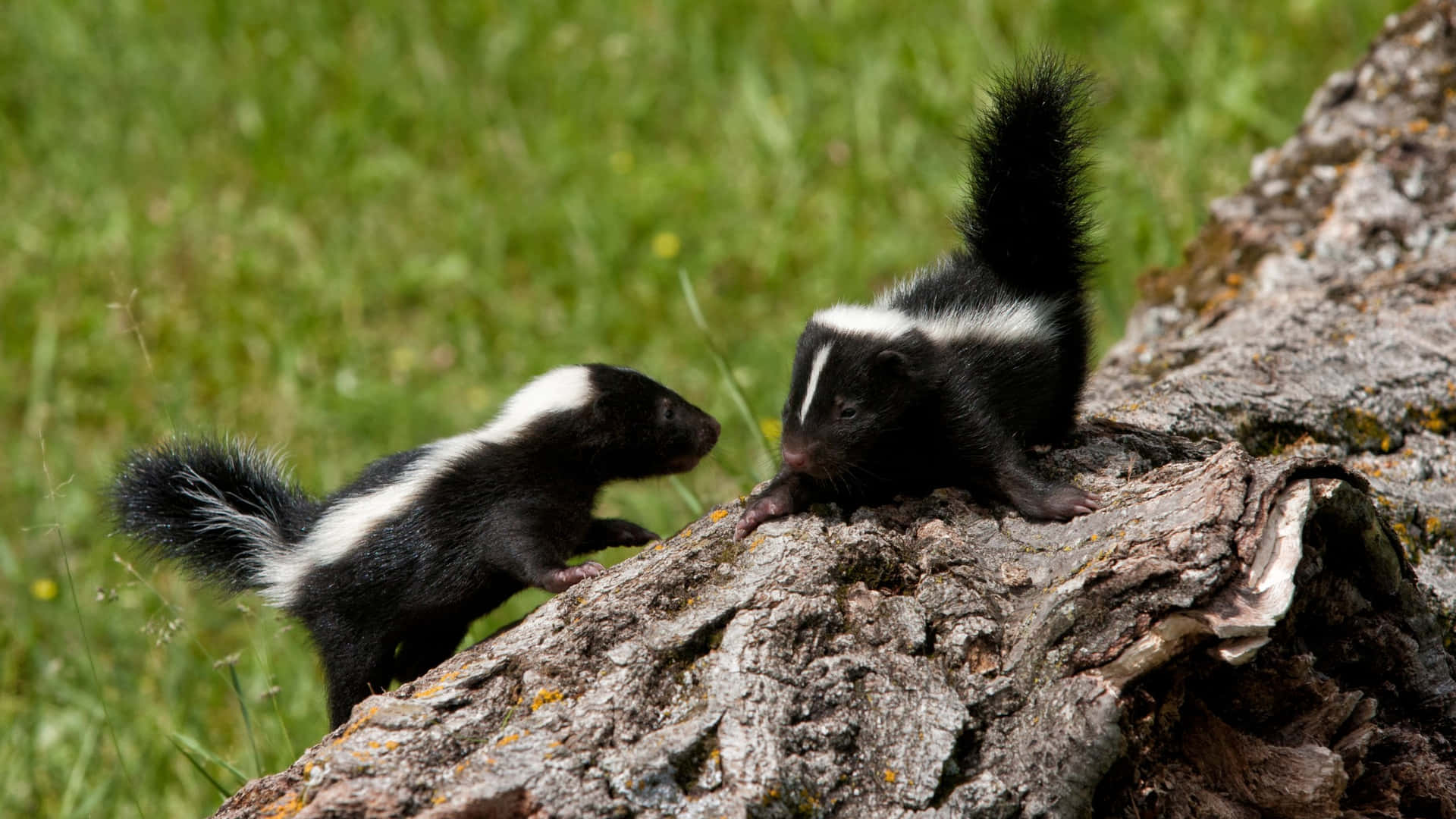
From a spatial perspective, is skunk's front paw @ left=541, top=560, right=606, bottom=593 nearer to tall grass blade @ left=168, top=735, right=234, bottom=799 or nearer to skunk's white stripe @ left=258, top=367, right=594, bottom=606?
skunk's white stripe @ left=258, top=367, right=594, bottom=606

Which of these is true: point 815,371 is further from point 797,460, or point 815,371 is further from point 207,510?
point 207,510

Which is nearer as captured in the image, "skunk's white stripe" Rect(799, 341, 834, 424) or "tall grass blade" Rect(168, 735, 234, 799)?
"tall grass blade" Rect(168, 735, 234, 799)

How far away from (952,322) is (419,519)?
1.83m

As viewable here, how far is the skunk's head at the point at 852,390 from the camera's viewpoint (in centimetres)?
382

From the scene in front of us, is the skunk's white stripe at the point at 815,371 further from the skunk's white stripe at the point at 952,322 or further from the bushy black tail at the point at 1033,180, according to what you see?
the bushy black tail at the point at 1033,180

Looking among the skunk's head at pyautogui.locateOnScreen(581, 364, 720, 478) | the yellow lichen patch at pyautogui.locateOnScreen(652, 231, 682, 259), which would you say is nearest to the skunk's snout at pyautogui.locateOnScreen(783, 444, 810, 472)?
the skunk's head at pyautogui.locateOnScreen(581, 364, 720, 478)

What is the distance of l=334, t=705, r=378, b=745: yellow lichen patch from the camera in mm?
2764

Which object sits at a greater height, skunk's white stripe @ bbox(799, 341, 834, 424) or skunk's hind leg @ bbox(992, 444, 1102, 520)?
skunk's white stripe @ bbox(799, 341, 834, 424)

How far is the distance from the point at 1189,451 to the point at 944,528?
0.93 m

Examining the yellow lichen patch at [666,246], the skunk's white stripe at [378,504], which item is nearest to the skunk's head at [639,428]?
the skunk's white stripe at [378,504]

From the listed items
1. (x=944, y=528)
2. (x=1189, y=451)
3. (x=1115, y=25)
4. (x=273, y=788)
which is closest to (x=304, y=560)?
(x=273, y=788)

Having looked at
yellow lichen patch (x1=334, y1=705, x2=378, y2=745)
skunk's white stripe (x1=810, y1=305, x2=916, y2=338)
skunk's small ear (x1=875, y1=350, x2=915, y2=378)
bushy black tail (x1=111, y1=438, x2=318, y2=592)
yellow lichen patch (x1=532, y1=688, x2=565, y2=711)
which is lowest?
yellow lichen patch (x1=532, y1=688, x2=565, y2=711)

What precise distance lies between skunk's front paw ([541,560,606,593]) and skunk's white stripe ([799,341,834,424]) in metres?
0.78

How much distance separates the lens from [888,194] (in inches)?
335
